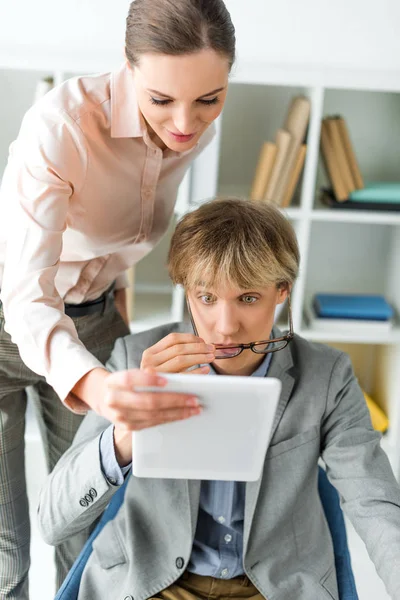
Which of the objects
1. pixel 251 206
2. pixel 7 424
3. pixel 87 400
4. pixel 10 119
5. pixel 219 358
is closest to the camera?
pixel 87 400

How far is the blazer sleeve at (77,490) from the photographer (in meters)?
1.38

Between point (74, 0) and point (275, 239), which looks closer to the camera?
point (275, 239)

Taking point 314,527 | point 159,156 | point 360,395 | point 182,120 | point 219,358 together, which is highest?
point 182,120

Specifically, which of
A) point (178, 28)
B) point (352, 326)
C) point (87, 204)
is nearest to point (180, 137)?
point (178, 28)

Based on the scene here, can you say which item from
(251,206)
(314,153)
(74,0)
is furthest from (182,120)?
(74,0)

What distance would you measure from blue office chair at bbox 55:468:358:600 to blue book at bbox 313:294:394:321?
1.38m

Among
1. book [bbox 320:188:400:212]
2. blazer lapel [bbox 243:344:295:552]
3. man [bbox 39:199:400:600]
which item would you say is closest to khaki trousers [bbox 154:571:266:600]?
man [bbox 39:199:400:600]

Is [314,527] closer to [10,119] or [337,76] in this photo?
[337,76]

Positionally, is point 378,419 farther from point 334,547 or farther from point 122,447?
point 122,447

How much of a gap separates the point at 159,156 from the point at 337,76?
1.37 meters

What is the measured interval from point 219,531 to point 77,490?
12.2 inches

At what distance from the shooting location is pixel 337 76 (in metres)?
2.80

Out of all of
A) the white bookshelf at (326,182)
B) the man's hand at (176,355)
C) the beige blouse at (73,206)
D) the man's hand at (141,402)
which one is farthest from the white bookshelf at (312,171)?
the man's hand at (141,402)

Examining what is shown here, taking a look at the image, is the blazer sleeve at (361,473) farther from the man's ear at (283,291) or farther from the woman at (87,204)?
the woman at (87,204)
